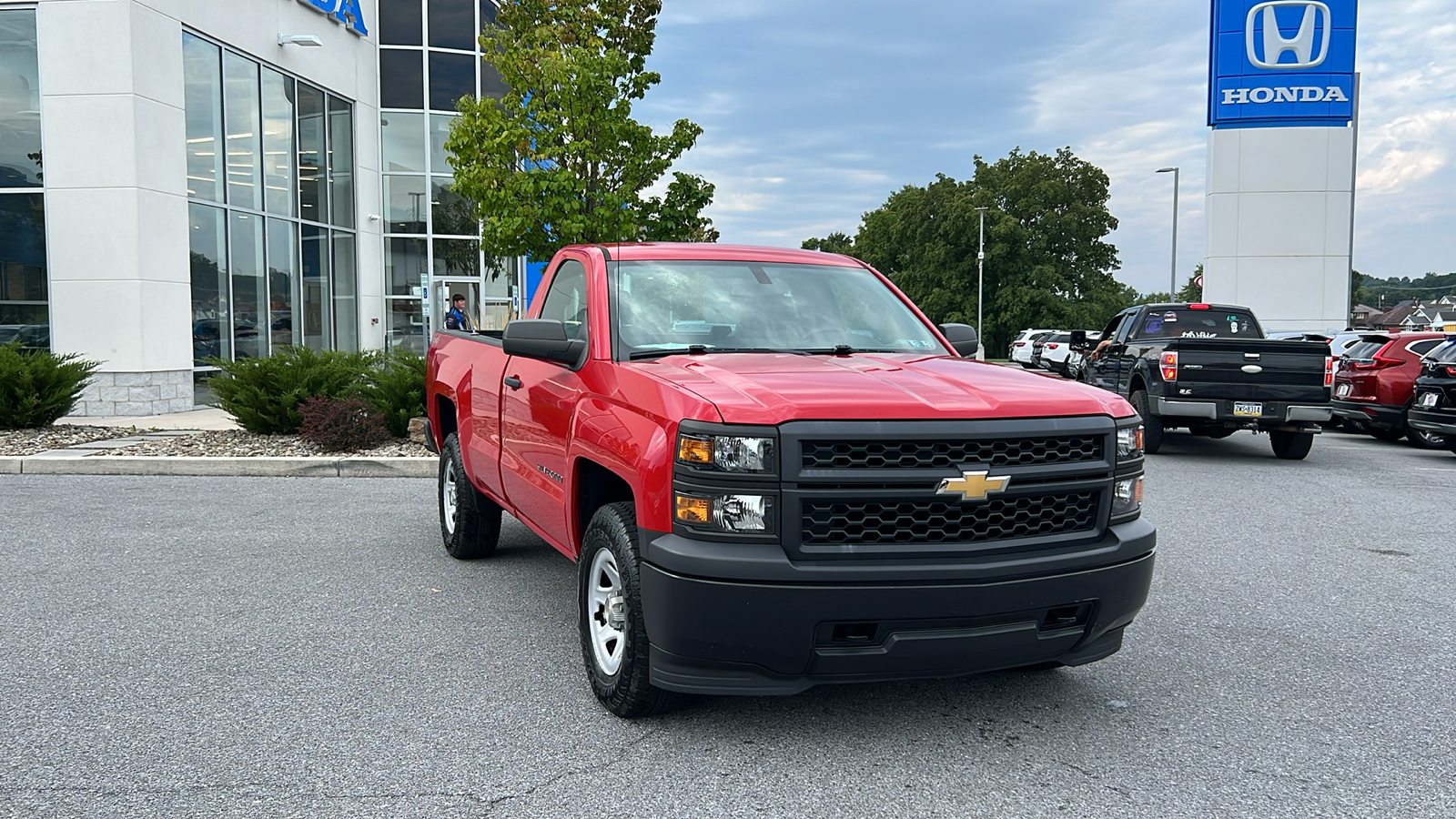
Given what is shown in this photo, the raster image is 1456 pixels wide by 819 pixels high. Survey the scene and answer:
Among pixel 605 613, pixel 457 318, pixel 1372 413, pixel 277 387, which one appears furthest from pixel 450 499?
pixel 1372 413

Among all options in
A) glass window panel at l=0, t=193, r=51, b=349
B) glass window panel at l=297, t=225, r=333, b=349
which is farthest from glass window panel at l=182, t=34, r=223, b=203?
glass window panel at l=297, t=225, r=333, b=349

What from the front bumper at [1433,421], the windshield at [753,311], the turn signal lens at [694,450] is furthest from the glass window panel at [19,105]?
the front bumper at [1433,421]

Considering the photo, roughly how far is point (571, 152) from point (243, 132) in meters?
7.15

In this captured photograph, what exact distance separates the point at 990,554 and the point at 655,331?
181 cm

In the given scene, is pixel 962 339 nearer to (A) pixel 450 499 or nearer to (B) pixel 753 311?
(B) pixel 753 311

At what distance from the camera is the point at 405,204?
26.7 metres

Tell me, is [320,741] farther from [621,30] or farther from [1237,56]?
[1237,56]

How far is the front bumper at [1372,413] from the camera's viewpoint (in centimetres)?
1532

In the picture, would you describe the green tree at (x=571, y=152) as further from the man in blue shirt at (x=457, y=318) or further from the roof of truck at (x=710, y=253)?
the roof of truck at (x=710, y=253)

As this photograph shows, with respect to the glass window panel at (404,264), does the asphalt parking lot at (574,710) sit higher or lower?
lower

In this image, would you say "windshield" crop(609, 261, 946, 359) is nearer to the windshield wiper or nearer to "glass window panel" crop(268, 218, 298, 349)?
the windshield wiper

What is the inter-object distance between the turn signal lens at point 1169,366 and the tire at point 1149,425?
517 mm

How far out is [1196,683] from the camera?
460 cm

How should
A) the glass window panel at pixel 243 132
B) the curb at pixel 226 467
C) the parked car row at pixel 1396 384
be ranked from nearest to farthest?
the curb at pixel 226 467 < the parked car row at pixel 1396 384 < the glass window panel at pixel 243 132
